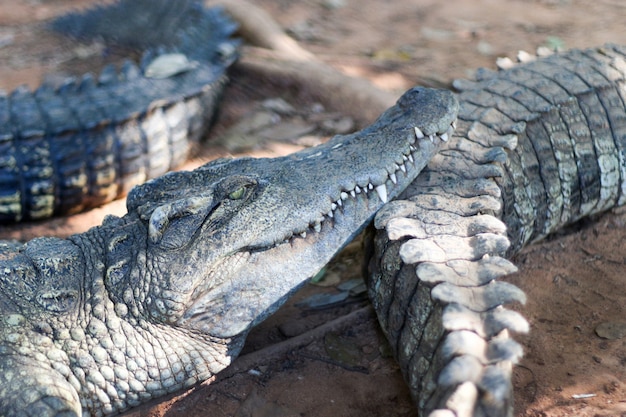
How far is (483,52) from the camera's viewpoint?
5.37 meters

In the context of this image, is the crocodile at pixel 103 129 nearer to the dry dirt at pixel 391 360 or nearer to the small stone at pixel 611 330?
the dry dirt at pixel 391 360

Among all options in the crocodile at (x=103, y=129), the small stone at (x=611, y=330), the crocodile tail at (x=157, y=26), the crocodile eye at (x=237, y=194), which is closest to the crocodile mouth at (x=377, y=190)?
the crocodile eye at (x=237, y=194)

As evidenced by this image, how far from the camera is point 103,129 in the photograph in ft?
12.7

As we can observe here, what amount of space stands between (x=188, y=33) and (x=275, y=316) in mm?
2867

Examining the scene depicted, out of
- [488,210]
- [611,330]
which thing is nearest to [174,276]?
[488,210]

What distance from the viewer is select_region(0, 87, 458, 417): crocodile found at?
90.8 inches

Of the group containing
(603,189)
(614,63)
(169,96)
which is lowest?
(169,96)

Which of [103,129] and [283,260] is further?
[103,129]

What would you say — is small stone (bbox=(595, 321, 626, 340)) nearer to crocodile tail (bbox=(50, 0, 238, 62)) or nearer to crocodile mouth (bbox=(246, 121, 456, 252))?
crocodile mouth (bbox=(246, 121, 456, 252))

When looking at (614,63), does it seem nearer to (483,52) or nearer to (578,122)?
(578,122)

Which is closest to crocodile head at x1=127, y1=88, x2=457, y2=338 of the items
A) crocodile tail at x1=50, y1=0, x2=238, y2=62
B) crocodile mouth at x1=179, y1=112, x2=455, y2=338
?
crocodile mouth at x1=179, y1=112, x2=455, y2=338

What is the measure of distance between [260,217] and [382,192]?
0.47 metres

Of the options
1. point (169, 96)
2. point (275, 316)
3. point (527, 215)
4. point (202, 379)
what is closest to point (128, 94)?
point (169, 96)

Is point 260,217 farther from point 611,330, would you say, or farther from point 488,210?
point 611,330
